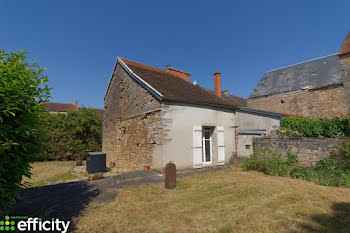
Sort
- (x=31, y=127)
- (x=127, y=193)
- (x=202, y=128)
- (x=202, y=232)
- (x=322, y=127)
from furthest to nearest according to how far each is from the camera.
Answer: (x=322, y=127) → (x=202, y=128) → (x=127, y=193) → (x=202, y=232) → (x=31, y=127)

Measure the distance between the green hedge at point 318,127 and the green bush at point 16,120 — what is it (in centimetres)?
1162

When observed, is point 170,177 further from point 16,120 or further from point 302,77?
point 302,77

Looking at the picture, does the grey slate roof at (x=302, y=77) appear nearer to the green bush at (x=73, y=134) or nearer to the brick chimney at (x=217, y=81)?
the brick chimney at (x=217, y=81)

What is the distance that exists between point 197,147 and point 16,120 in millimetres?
7111

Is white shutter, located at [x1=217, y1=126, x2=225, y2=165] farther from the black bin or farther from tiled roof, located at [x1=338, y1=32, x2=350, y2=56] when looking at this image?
tiled roof, located at [x1=338, y1=32, x2=350, y2=56]

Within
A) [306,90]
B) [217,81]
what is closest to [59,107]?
[217,81]

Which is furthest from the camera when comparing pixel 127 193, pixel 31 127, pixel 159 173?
pixel 159 173

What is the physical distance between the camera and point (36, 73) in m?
2.99

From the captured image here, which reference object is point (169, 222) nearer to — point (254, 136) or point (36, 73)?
point (36, 73)

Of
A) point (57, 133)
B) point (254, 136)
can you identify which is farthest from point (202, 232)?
point (57, 133)

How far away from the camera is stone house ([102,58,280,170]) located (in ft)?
26.9

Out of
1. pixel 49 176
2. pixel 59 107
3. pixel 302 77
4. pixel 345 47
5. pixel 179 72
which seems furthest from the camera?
pixel 59 107

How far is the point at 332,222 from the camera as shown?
11.1 ft

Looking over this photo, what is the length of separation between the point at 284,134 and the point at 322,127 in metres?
2.20
